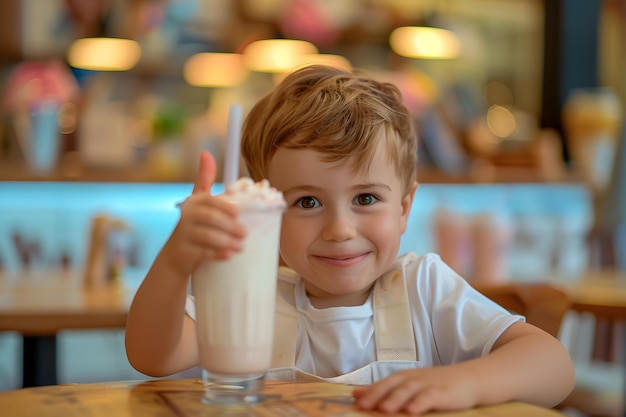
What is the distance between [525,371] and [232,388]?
1.23 feet

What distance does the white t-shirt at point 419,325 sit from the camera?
4.52 feet

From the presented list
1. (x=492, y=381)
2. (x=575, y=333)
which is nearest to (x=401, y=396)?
(x=492, y=381)

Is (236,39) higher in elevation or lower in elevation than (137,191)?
higher

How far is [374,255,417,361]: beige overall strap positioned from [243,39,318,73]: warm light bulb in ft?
14.4

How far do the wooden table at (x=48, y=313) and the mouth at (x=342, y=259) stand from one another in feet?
2.61

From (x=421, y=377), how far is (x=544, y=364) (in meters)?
0.22

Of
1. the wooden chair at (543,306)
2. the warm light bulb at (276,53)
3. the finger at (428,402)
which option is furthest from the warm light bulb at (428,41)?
the finger at (428,402)

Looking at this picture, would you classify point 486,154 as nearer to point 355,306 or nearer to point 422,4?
point 422,4

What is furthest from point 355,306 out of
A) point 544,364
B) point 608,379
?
point 608,379

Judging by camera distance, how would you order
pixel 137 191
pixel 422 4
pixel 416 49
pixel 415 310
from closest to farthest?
pixel 415 310 → pixel 137 191 → pixel 416 49 → pixel 422 4

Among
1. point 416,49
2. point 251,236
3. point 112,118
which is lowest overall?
point 251,236

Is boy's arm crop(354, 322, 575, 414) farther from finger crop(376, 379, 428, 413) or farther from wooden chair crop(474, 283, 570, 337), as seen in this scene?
wooden chair crop(474, 283, 570, 337)

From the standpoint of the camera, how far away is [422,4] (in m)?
7.46

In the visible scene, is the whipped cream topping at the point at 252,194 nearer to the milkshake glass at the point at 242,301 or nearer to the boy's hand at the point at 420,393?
the milkshake glass at the point at 242,301
